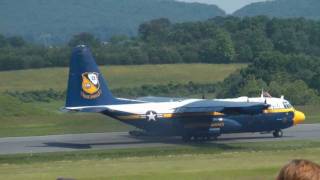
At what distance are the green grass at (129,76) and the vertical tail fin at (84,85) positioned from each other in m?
56.5

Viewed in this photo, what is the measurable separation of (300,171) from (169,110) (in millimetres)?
46053

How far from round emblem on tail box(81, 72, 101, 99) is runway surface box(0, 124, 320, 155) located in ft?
8.84

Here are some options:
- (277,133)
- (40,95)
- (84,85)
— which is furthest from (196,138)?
(40,95)

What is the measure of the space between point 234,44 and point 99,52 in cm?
1987

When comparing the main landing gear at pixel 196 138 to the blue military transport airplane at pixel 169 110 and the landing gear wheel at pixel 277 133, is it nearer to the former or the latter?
the blue military transport airplane at pixel 169 110

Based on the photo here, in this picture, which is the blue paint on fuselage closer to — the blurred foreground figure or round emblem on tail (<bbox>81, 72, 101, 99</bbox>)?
round emblem on tail (<bbox>81, 72, 101, 99</bbox>)

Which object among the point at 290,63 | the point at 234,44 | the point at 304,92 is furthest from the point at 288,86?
the point at 234,44

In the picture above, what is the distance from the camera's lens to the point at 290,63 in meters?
99.5

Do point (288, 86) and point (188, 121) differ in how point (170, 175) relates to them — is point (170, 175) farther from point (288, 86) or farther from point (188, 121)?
point (288, 86)

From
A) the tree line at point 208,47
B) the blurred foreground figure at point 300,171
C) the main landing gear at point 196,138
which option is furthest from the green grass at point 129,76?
the blurred foreground figure at point 300,171

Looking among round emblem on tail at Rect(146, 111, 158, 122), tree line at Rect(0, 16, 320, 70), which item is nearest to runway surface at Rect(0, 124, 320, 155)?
round emblem on tail at Rect(146, 111, 158, 122)

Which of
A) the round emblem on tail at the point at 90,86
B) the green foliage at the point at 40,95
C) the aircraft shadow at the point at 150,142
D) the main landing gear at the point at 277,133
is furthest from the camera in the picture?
the green foliage at the point at 40,95

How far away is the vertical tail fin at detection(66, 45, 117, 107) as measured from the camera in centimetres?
5244

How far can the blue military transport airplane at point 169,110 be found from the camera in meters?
52.4
